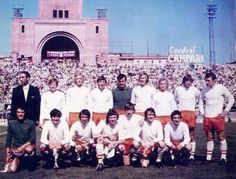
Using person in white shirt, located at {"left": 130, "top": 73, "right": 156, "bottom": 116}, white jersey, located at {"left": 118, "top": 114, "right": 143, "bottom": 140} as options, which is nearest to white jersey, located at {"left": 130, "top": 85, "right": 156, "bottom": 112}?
person in white shirt, located at {"left": 130, "top": 73, "right": 156, "bottom": 116}

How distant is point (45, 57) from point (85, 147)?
39012 mm

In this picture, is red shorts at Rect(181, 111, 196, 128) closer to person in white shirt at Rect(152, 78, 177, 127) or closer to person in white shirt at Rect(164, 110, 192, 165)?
person in white shirt at Rect(152, 78, 177, 127)

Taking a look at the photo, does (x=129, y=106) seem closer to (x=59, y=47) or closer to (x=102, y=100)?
(x=102, y=100)

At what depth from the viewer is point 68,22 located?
41.8 meters

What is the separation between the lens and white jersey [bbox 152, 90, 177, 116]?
820 cm

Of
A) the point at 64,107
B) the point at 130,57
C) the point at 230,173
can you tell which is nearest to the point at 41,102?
the point at 64,107

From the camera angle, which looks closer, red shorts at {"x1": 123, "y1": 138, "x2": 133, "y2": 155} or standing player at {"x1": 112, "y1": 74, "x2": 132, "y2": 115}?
red shorts at {"x1": 123, "y1": 138, "x2": 133, "y2": 155}

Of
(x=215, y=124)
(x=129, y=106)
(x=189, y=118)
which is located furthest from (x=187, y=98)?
(x=129, y=106)

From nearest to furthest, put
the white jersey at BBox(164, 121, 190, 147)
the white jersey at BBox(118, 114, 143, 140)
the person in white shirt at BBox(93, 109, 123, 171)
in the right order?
the person in white shirt at BBox(93, 109, 123, 171) → the white jersey at BBox(164, 121, 190, 147) → the white jersey at BBox(118, 114, 143, 140)

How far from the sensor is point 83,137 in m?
7.75

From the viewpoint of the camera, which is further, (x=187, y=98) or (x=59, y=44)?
(x=59, y=44)

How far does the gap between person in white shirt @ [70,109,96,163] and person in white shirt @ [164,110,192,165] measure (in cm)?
160

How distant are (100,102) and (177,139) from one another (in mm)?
1923

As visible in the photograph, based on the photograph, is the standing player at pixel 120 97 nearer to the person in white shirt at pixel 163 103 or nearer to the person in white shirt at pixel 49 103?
the person in white shirt at pixel 163 103
